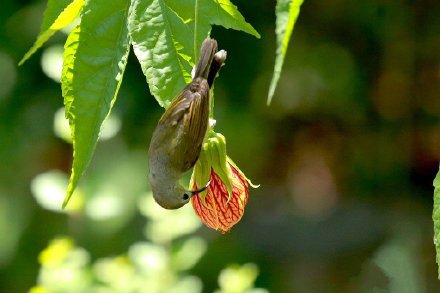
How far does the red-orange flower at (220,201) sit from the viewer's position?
2.72 feet

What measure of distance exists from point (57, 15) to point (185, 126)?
0.16m

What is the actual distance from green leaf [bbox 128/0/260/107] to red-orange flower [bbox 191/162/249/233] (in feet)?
0.40

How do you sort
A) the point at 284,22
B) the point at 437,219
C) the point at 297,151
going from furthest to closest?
the point at 297,151
the point at 437,219
the point at 284,22

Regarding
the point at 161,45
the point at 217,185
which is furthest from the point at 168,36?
the point at 217,185

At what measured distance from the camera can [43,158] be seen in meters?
2.45

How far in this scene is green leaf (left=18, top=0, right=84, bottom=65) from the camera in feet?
2.52

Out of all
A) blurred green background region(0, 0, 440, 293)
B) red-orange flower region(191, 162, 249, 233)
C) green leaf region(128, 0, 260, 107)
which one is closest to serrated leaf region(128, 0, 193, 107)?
green leaf region(128, 0, 260, 107)

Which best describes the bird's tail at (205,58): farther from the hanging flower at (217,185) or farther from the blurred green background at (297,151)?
the blurred green background at (297,151)

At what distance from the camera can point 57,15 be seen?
0.78 metres

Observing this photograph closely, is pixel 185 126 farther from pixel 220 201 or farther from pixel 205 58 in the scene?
pixel 220 201

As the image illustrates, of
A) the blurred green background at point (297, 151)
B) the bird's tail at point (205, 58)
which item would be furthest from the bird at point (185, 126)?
the blurred green background at point (297, 151)

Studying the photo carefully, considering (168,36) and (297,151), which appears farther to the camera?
(297,151)

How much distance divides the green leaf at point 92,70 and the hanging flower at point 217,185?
117mm

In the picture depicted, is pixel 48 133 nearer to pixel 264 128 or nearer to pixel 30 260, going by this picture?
pixel 30 260
